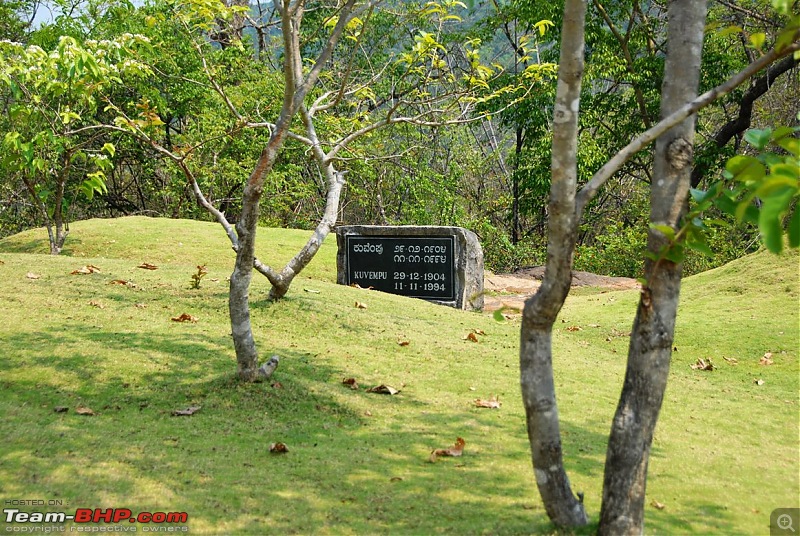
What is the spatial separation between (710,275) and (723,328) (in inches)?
136

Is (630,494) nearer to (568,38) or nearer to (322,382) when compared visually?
(568,38)

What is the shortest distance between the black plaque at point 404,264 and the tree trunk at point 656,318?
891 centimetres

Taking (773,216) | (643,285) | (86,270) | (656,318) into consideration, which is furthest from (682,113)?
(86,270)

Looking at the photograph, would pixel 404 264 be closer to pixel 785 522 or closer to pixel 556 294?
pixel 785 522

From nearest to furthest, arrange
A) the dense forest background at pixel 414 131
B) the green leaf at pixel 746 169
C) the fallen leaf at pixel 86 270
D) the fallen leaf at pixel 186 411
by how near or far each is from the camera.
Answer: the green leaf at pixel 746 169
the fallen leaf at pixel 186 411
the fallen leaf at pixel 86 270
the dense forest background at pixel 414 131

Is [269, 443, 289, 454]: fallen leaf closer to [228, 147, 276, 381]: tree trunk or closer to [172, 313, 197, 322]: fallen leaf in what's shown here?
[228, 147, 276, 381]: tree trunk

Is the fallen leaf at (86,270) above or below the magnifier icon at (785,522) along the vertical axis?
above

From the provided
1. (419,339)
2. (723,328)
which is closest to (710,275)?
(723,328)

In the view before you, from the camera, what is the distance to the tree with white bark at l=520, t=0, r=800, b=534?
3.51m

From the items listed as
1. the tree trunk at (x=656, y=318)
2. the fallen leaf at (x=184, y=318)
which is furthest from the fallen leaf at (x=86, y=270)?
the tree trunk at (x=656, y=318)

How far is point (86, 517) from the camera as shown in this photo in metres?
3.74

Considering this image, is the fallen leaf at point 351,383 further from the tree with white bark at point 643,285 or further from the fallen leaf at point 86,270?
the fallen leaf at point 86,270

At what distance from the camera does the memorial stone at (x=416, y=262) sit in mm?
12492

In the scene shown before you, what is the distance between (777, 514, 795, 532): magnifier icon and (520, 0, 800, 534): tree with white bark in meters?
1.11
